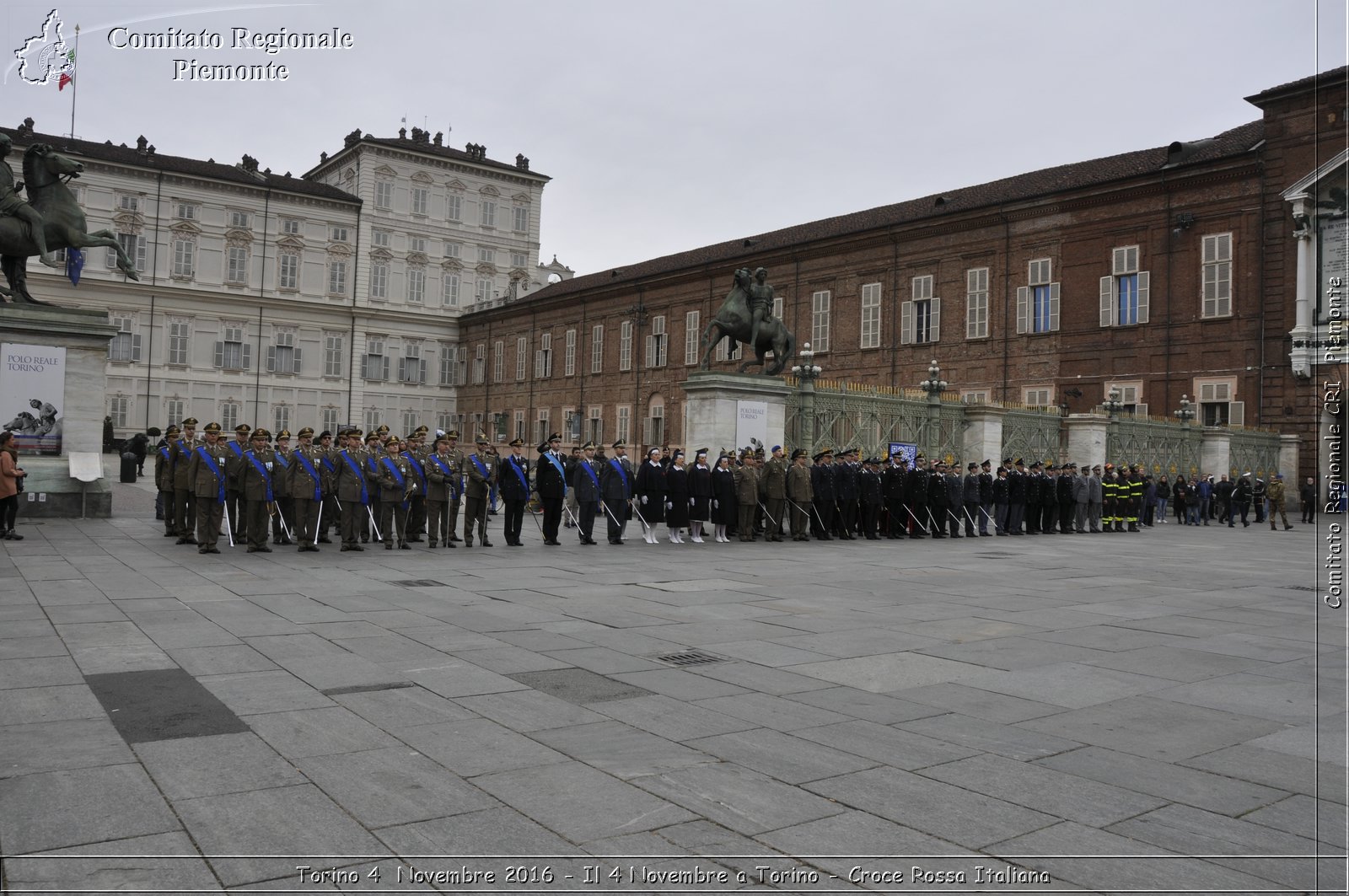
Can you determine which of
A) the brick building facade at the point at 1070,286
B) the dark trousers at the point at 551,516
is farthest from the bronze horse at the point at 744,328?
the brick building facade at the point at 1070,286

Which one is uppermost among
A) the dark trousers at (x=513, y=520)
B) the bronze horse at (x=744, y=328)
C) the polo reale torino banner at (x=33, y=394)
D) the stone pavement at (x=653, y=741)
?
the bronze horse at (x=744, y=328)

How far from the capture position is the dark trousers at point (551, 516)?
1553cm

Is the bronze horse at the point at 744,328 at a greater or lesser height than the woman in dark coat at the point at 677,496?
greater

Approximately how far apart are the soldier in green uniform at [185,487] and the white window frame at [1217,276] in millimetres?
28427

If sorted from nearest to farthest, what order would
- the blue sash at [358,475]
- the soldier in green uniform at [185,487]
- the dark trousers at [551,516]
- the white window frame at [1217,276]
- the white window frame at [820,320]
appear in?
the blue sash at [358,475]
the soldier in green uniform at [185,487]
the dark trousers at [551,516]
the white window frame at [1217,276]
the white window frame at [820,320]

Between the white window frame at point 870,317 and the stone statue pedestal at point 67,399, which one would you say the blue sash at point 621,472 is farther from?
the white window frame at point 870,317

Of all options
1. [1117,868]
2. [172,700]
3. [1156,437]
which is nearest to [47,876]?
[172,700]

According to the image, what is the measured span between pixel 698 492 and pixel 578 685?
10858mm

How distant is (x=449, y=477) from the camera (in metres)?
14.7

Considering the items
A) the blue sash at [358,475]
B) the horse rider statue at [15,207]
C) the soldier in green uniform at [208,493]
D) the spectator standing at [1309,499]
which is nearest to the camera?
the soldier in green uniform at [208,493]

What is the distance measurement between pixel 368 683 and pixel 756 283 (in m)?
14.9

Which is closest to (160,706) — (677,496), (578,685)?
(578,685)

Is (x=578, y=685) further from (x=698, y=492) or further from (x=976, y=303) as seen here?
(x=976, y=303)

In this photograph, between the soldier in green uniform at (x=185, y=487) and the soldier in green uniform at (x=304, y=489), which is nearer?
the soldier in green uniform at (x=304, y=489)
